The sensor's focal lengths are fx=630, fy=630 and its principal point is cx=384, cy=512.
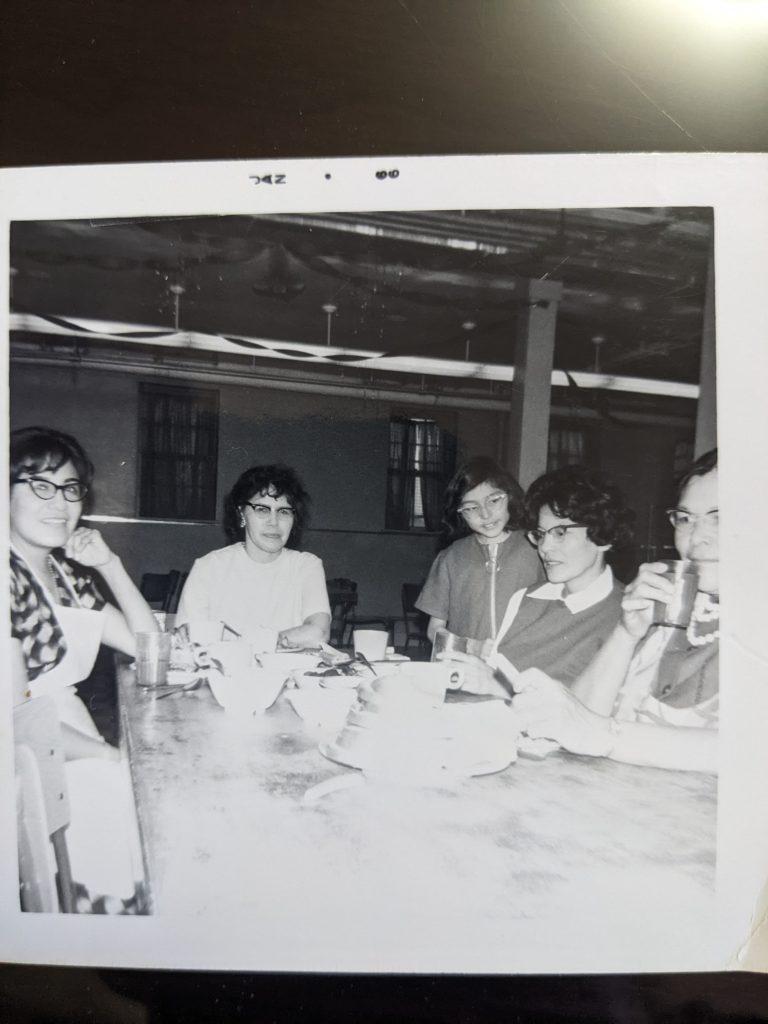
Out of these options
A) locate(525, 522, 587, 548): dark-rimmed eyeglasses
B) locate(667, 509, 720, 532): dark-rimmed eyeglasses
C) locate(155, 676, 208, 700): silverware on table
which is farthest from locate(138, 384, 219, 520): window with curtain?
locate(667, 509, 720, 532): dark-rimmed eyeglasses

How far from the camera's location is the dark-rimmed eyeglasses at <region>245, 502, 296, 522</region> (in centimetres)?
47

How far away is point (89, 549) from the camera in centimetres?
49

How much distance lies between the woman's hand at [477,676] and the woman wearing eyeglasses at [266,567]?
0.33 feet

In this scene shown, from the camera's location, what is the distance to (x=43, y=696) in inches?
19.5

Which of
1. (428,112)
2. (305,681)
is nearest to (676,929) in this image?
(305,681)

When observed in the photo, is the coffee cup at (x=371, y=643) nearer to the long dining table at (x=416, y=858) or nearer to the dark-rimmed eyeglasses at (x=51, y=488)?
the long dining table at (x=416, y=858)

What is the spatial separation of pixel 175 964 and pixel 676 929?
1.24ft

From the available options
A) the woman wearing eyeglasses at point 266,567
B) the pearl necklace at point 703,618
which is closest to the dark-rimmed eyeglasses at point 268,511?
the woman wearing eyeglasses at point 266,567

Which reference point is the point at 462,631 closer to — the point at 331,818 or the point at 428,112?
the point at 331,818

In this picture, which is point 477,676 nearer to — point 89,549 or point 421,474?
point 421,474

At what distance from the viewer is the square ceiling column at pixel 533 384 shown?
0.48 metres

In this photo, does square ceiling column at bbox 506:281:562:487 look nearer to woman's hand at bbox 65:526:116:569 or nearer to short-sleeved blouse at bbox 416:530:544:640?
short-sleeved blouse at bbox 416:530:544:640

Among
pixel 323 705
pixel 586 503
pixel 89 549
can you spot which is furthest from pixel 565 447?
pixel 89 549

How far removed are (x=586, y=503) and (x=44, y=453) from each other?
429 mm
